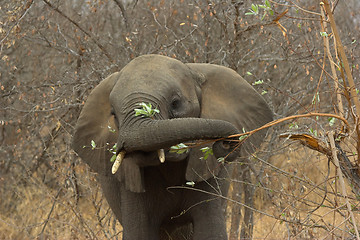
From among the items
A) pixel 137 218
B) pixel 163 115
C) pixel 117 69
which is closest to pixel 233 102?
pixel 163 115

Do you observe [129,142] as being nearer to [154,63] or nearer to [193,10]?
[154,63]

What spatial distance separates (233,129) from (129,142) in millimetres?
600

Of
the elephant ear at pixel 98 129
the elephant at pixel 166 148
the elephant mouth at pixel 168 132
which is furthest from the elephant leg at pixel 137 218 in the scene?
the elephant mouth at pixel 168 132

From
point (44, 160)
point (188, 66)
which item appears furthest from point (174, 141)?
point (44, 160)

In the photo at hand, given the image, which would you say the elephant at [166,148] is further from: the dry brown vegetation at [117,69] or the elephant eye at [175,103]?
the dry brown vegetation at [117,69]

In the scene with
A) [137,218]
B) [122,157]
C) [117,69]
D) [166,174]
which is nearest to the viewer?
[122,157]

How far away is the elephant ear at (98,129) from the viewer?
4777mm

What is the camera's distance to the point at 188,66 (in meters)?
4.81

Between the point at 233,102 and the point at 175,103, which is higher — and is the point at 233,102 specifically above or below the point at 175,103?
above

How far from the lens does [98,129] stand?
4914 millimetres

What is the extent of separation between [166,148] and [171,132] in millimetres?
376

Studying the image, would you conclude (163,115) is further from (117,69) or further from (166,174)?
(117,69)

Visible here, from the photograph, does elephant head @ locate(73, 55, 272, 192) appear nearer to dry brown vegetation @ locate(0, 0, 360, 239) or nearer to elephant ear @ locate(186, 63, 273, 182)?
elephant ear @ locate(186, 63, 273, 182)

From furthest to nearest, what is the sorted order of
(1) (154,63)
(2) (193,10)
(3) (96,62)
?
(2) (193,10), (3) (96,62), (1) (154,63)
